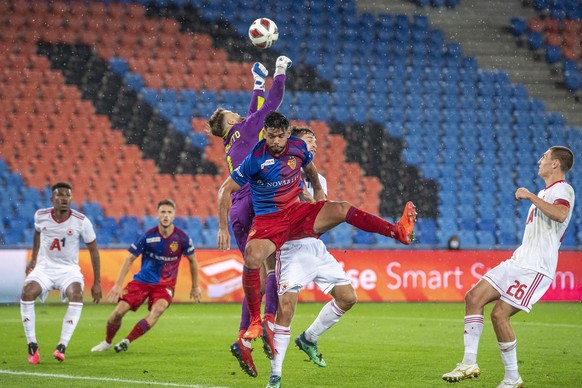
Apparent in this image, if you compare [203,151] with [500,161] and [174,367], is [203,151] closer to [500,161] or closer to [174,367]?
[500,161]

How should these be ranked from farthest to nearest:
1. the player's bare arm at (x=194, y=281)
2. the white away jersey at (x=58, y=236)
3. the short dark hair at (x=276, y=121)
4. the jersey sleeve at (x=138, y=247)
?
the jersey sleeve at (x=138, y=247), the player's bare arm at (x=194, y=281), the white away jersey at (x=58, y=236), the short dark hair at (x=276, y=121)

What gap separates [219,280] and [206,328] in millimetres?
4333

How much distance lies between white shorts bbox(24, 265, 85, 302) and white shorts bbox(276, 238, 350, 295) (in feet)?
9.76

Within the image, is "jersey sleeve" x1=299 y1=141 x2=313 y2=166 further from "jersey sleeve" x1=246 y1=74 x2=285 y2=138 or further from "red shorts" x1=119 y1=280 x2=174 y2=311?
"red shorts" x1=119 y1=280 x2=174 y2=311

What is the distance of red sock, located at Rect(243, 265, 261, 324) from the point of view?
25.1 ft

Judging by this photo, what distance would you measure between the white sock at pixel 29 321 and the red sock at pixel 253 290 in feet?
9.17

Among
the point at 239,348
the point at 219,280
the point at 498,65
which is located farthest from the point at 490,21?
the point at 239,348

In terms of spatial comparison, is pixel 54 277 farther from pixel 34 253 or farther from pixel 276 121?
pixel 276 121

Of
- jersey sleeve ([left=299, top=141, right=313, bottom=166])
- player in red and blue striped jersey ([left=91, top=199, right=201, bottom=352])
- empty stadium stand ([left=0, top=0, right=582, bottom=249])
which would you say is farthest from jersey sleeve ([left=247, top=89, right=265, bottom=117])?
empty stadium stand ([left=0, top=0, right=582, bottom=249])

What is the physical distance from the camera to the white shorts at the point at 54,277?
388 inches

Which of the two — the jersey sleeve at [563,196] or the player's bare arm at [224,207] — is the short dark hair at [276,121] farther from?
the jersey sleeve at [563,196]

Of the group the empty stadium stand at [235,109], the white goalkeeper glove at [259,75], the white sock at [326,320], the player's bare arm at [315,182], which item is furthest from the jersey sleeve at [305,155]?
the empty stadium stand at [235,109]

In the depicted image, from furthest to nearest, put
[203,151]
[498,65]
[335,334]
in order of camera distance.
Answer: [498,65] < [203,151] < [335,334]

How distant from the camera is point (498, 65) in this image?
24.2 m
